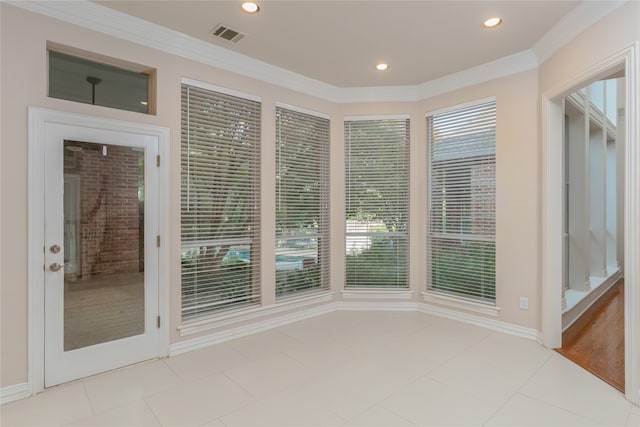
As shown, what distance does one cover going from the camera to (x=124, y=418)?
7.03 ft

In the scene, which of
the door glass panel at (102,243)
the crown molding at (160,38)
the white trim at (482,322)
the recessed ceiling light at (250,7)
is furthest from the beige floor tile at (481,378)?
the crown molding at (160,38)

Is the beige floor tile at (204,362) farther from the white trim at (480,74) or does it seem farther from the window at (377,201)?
the white trim at (480,74)

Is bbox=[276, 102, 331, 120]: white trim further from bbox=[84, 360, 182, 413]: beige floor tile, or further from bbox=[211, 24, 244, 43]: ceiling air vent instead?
bbox=[84, 360, 182, 413]: beige floor tile

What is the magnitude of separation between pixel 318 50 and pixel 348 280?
9.61 feet

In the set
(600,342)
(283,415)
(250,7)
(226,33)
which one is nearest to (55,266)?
(283,415)

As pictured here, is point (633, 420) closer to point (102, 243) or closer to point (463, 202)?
point (463, 202)

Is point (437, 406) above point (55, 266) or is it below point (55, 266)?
below

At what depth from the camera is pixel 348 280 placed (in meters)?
4.61

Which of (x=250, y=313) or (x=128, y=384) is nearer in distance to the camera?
(x=128, y=384)

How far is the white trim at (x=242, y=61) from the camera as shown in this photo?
8.63 feet

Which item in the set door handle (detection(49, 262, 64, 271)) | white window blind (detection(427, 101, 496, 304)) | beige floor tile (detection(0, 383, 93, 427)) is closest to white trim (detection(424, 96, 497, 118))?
white window blind (detection(427, 101, 496, 304))

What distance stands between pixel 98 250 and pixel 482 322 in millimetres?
4046

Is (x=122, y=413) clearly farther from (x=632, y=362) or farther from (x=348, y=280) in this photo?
(x=632, y=362)

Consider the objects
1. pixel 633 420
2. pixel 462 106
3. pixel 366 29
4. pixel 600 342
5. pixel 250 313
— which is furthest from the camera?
pixel 462 106
